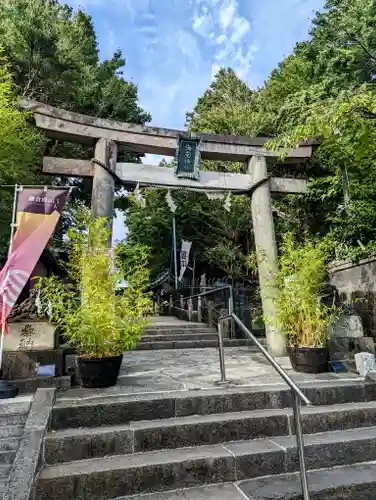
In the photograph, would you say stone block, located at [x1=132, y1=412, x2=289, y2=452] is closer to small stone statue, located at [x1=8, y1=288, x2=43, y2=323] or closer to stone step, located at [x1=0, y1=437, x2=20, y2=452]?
stone step, located at [x1=0, y1=437, x2=20, y2=452]

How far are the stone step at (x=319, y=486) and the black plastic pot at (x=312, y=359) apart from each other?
193cm

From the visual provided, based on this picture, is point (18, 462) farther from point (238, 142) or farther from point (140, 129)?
point (238, 142)

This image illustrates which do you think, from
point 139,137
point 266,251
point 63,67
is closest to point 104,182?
point 139,137

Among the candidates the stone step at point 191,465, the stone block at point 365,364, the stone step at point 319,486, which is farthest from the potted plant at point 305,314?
the stone step at point 319,486

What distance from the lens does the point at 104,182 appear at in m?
6.35

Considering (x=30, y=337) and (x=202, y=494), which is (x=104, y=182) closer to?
(x=30, y=337)

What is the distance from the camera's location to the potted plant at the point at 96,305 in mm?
4055

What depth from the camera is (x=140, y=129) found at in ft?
22.3

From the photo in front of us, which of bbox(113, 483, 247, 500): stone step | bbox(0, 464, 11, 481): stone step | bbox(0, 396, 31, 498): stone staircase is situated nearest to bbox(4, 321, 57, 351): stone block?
bbox(0, 396, 31, 498): stone staircase

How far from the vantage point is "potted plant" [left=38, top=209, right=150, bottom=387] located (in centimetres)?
405

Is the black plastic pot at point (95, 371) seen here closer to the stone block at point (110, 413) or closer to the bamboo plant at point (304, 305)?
the stone block at point (110, 413)

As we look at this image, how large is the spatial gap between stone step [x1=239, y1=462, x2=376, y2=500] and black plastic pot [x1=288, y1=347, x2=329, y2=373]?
1.93 metres

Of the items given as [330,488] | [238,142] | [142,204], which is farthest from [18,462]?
[238,142]

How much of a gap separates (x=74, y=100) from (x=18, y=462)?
41.6 feet
